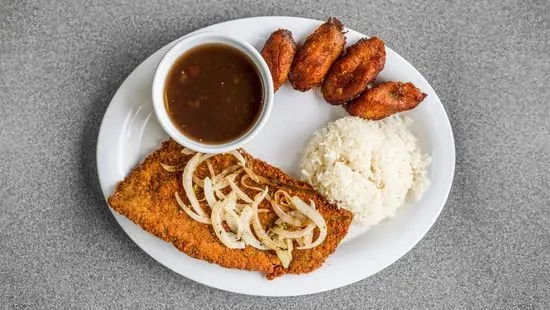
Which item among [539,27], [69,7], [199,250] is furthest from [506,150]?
[69,7]

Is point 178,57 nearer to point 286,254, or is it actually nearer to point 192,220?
point 192,220

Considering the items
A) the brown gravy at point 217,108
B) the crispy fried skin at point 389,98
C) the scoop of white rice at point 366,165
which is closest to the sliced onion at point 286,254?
the scoop of white rice at point 366,165

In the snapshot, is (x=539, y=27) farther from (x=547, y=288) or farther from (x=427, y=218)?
(x=547, y=288)

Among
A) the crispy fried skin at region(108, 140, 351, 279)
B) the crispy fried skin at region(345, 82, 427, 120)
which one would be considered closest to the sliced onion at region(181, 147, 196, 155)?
the crispy fried skin at region(108, 140, 351, 279)

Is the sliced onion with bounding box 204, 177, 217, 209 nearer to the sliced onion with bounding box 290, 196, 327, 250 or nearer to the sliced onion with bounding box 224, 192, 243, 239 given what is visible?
the sliced onion with bounding box 224, 192, 243, 239

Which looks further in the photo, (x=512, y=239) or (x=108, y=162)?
(x=512, y=239)

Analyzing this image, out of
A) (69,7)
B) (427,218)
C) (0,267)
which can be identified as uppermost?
(69,7)

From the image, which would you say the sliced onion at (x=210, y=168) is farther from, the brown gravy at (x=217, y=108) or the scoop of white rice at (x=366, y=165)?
the scoop of white rice at (x=366, y=165)
